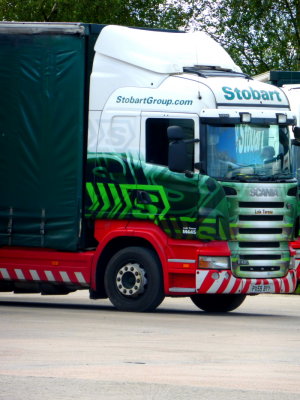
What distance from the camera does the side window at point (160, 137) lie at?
19281mm

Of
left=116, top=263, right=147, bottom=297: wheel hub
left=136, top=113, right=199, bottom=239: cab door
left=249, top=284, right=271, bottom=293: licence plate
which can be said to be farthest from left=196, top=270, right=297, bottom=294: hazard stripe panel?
left=116, top=263, right=147, bottom=297: wheel hub

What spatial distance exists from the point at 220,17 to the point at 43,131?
35.5 m

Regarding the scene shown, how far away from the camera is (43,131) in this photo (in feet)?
66.4

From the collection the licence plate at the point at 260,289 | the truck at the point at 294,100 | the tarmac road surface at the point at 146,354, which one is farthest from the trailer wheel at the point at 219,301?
the licence plate at the point at 260,289

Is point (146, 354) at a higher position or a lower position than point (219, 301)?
lower

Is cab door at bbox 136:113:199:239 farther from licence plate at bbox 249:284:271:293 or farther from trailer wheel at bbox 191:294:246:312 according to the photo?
trailer wheel at bbox 191:294:246:312

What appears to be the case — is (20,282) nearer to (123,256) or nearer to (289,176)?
(123,256)

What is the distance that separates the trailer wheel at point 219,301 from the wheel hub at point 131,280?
5.66ft

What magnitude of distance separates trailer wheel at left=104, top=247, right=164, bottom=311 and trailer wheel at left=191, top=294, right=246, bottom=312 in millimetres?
1749

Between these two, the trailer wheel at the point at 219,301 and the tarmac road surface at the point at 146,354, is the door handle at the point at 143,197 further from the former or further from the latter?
the trailer wheel at the point at 219,301

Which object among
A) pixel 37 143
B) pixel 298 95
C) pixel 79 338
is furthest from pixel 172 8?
pixel 79 338

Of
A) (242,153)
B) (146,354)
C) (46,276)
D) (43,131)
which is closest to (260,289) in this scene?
(242,153)

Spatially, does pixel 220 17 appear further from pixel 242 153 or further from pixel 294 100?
pixel 242 153

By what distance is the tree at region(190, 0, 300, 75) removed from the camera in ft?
171
